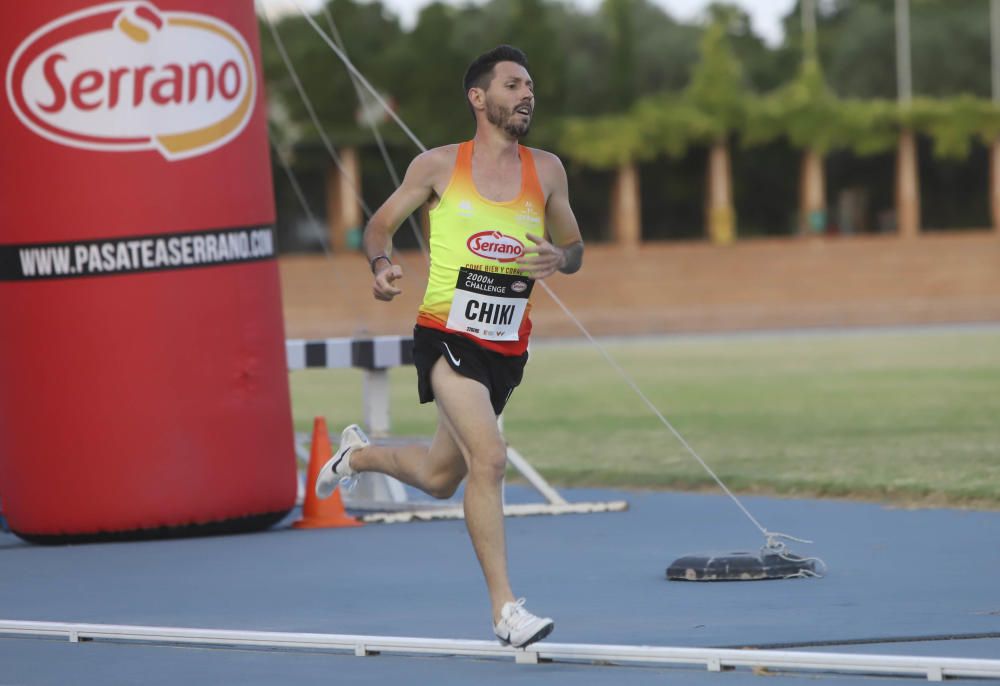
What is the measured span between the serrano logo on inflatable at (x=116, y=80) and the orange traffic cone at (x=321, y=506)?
6.70 feet

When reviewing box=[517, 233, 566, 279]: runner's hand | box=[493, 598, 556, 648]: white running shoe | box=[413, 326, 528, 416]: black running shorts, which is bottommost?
box=[493, 598, 556, 648]: white running shoe

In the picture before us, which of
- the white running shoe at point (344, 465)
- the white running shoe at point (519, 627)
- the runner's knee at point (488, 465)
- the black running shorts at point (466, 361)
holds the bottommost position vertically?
the white running shoe at point (519, 627)

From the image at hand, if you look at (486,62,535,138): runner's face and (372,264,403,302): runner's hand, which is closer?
(372,264,403,302): runner's hand

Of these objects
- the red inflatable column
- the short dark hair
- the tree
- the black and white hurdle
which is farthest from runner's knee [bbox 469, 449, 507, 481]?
the tree

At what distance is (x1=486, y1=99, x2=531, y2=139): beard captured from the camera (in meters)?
6.74

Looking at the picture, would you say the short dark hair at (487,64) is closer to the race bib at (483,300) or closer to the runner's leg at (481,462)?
the race bib at (483,300)

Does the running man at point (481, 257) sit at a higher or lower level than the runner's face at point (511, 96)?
lower

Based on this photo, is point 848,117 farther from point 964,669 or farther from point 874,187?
point 964,669

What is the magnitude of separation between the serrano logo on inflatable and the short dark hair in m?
3.91

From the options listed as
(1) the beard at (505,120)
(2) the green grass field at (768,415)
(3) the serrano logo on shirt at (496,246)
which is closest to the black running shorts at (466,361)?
(3) the serrano logo on shirt at (496,246)

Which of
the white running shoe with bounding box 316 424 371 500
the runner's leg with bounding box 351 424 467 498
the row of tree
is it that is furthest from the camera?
the row of tree

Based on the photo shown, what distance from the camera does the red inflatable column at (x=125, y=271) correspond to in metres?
10.2

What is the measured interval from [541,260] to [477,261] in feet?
0.92

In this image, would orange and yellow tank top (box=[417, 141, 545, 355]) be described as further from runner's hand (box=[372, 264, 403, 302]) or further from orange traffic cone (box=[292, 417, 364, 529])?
orange traffic cone (box=[292, 417, 364, 529])
